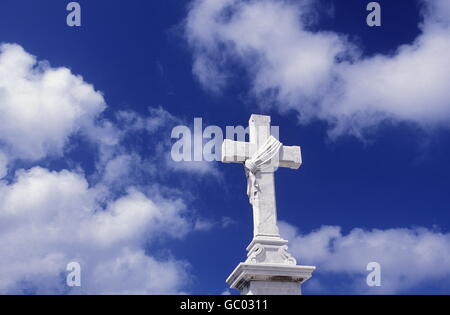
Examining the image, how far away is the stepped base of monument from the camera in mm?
11109

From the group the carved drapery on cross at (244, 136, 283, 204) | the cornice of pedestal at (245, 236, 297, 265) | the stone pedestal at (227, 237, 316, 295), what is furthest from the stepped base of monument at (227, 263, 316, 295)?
the carved drapery on cross at (244, 136, 283, 204)

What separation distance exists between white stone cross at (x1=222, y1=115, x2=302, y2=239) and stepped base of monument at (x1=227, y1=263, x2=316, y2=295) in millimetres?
937

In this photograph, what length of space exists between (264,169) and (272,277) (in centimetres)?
281

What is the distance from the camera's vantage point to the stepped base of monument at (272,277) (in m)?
11.1

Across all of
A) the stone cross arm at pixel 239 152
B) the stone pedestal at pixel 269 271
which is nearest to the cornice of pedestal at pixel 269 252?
the stone pedestal at pixel 269 271

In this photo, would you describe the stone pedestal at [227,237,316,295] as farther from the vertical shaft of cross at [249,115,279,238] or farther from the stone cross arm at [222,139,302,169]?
the stone cross arm at [222,139,302,169]

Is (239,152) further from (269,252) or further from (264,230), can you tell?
(269,252)

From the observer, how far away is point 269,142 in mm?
13117

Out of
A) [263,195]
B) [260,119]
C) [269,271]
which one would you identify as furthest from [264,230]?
[260,119]
